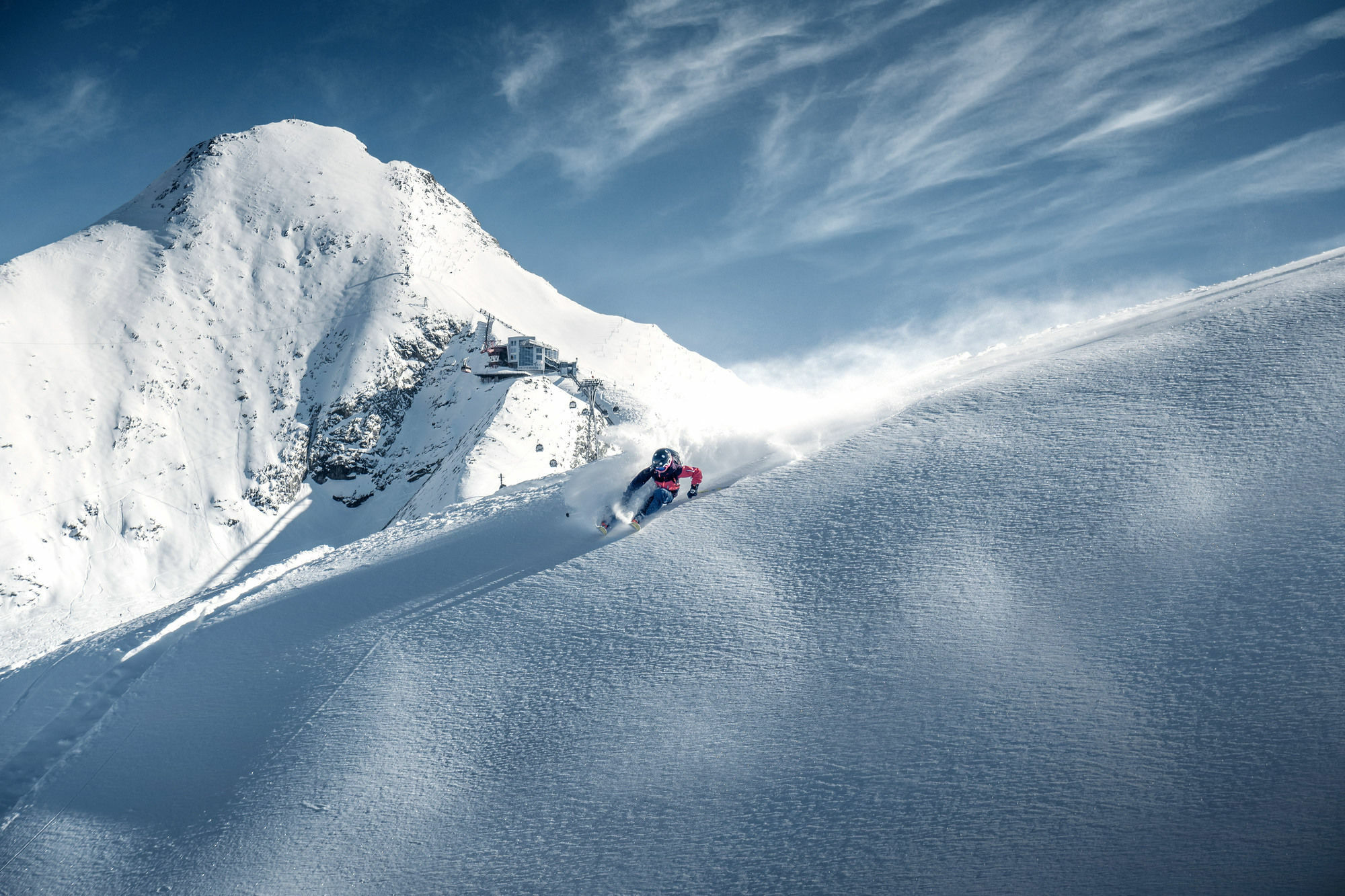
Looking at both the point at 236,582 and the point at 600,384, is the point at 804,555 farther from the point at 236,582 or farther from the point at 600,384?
the point at 600,384

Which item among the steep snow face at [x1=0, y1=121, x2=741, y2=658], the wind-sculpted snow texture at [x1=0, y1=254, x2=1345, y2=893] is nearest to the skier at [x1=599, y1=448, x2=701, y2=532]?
the wind-sculpted snow texture at [x1=0, y1=254, x2=1345, y2=893]

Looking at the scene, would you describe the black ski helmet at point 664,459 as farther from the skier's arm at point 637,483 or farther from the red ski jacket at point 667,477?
the skier's arm at point 637,483

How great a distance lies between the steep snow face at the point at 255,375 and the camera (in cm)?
6925

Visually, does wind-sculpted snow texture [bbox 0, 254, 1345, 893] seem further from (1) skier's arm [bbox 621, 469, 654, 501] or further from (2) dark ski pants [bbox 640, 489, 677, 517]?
(1) skier's arm [bbox 621, 469, 654, 501]

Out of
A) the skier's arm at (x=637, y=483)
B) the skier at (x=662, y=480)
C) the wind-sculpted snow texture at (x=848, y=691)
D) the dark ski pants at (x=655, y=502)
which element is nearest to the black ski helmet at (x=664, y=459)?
the skier at (x=662, y=480)

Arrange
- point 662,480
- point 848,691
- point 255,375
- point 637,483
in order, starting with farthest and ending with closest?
point 255,375 < point 637,483 < point 662,480 < point 848,691

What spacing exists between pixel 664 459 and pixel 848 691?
220 inches

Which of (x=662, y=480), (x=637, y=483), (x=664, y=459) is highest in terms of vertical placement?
(x=664, y=459)

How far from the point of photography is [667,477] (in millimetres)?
11242

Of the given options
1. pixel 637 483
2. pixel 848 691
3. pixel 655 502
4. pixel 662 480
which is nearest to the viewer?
pixel 848 691

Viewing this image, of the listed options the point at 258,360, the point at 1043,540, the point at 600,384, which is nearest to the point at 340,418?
the point at 258,360

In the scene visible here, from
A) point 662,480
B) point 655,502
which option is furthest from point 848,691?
point 662,480

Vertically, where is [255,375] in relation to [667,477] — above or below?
above

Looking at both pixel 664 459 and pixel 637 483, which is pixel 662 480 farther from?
pixel 637 483
